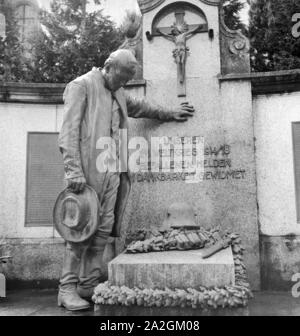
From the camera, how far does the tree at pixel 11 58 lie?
12484 mm

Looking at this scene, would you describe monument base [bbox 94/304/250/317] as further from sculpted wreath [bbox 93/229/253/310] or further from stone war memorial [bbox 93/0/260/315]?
stone war memorial [bbox 93/0/260/315]

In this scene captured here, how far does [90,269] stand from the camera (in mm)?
4105

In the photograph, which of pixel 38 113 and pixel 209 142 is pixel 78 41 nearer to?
pixel 38 113

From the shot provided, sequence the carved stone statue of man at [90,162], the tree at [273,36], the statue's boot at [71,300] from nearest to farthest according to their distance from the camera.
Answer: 1. the statue's boot at [71,300]
2. the carved stone statue of man at [90,162]
3. the tree at [273,36]

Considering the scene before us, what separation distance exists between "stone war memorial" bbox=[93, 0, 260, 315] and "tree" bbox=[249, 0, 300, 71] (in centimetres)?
486

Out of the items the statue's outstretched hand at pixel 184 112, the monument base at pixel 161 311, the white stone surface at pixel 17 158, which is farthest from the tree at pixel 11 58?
the monument base at pixel 161 311

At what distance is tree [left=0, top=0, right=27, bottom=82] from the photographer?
12.5 meters

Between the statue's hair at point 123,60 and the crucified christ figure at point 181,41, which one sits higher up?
the crucified christ figure at point 181,41

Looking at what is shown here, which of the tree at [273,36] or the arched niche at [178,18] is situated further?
the tree at [273,36]

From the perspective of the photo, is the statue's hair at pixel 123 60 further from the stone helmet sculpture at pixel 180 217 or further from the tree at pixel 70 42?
the tree at pixel 70 42

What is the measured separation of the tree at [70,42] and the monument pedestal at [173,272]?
9.42 metres

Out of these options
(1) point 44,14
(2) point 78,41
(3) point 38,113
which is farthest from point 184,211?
(1) point 44,14

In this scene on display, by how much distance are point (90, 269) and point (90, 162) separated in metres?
1.09

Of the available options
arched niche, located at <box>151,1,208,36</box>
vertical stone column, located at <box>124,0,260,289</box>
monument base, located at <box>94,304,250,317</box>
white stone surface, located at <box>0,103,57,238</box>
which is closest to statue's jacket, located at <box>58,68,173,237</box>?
vertical stone column, located at <box>124,0,260,289</box>
